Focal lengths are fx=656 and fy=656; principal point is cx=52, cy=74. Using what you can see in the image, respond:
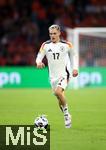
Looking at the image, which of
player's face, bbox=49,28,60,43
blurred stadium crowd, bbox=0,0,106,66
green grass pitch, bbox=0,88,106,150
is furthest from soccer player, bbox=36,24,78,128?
blurred stadium crowd, bbox=0,0,106,66

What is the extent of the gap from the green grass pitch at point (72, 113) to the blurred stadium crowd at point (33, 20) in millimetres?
4570

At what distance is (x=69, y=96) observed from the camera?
21.4 metres

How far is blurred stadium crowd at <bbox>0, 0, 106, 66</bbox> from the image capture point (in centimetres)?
2809

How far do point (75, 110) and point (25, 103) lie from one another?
9.01 feet

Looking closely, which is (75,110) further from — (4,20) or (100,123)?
(4,20)

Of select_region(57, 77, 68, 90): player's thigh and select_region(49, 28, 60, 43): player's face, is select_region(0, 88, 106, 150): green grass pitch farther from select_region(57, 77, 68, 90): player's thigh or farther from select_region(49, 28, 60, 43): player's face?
select_region(49, 28, 60, 43): player's face

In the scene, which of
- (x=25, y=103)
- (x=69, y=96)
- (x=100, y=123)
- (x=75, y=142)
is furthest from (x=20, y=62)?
(x=75, y=142)

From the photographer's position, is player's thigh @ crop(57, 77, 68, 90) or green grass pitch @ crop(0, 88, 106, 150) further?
player's thigh @ crop(57, 77, 68, 90)

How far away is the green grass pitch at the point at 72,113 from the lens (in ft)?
33.4
